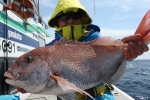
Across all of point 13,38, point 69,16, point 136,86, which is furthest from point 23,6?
point 136,86

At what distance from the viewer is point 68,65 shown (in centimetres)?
206

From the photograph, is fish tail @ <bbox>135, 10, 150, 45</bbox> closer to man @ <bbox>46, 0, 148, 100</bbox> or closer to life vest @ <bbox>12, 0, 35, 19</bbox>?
man @ <bbox>46, 0, 148, 100</bbox>

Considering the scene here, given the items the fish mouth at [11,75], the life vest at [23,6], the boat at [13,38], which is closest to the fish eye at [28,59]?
the fish mouth at [11,75]

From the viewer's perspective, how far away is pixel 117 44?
2270mm

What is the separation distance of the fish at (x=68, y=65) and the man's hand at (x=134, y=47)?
48 mm

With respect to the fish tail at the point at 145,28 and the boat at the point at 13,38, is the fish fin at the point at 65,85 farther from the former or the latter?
the boat at the point at 13,38

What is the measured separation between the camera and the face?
9.53ft

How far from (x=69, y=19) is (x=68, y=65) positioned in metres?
1.01

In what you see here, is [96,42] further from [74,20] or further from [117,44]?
[74,20]

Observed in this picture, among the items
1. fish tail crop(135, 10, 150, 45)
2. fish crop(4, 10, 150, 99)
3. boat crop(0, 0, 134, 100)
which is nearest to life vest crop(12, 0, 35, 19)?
boat crop(0, 0, 134, 100)

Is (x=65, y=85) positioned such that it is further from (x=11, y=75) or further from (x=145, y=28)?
(x=145, y=28)

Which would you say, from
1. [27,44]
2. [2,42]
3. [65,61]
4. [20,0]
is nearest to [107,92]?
[65,61]

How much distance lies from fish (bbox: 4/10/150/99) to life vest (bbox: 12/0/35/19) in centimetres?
469

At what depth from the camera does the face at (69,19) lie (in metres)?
2.91
